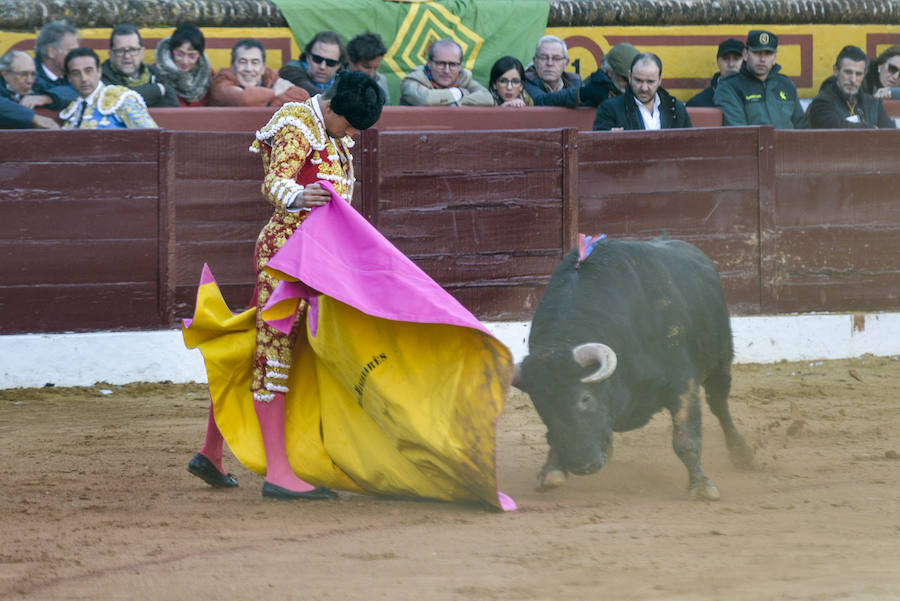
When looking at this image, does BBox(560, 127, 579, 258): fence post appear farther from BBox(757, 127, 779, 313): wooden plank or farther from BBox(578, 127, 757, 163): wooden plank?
BBox(757, 127, 779, 313): wooden plank

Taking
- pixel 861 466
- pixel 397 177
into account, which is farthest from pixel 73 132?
pixel 861 466

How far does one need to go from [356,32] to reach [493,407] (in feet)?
13.3

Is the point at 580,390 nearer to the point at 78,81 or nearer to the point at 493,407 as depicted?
the point at 493,407

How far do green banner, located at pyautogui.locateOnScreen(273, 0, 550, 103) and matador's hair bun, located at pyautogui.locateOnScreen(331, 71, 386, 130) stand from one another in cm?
344

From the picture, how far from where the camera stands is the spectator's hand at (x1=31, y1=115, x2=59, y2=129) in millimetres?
5703

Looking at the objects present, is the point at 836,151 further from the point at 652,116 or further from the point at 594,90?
the point at 594,90

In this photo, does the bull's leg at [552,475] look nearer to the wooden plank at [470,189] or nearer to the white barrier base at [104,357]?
the white barrier base at [104,357]

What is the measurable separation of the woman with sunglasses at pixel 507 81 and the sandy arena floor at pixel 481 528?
8.14 ft

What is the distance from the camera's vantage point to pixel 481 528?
10.3ft

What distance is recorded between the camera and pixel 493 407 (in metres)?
3.27

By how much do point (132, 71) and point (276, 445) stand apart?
2.97 metres

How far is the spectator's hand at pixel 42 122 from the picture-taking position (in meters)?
5.70

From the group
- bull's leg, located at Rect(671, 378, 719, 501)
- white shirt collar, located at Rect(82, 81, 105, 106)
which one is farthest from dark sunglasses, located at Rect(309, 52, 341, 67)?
bull's leg, located at Rect(671, 378, 719, 501)

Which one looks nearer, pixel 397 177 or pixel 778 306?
pixel 397 177
